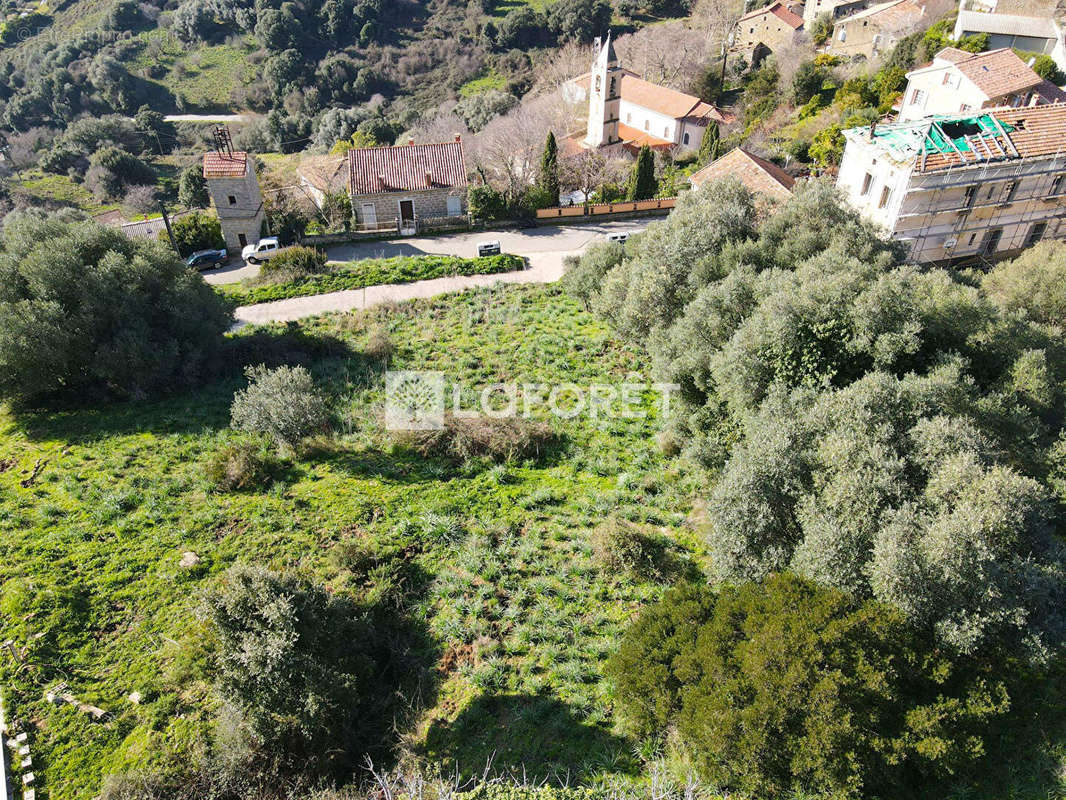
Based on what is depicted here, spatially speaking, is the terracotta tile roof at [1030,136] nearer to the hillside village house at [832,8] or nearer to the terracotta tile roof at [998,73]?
the terracotta tile roof at [998,73]

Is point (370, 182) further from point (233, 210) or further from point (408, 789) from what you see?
point (408, 789)

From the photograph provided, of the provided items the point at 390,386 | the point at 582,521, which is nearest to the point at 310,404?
the point at 390,386

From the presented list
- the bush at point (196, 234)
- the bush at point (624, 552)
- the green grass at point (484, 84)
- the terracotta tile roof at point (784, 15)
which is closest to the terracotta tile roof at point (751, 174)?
the bush at point (624, 552)

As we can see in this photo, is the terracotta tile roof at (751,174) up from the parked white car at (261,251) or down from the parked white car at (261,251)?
up

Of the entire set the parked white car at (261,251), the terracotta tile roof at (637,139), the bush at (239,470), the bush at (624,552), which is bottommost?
the parked white car at (261,251)

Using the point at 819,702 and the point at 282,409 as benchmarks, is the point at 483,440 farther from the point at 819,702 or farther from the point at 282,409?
the point at 819,702

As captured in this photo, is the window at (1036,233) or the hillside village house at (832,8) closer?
the window at (1036,233)
